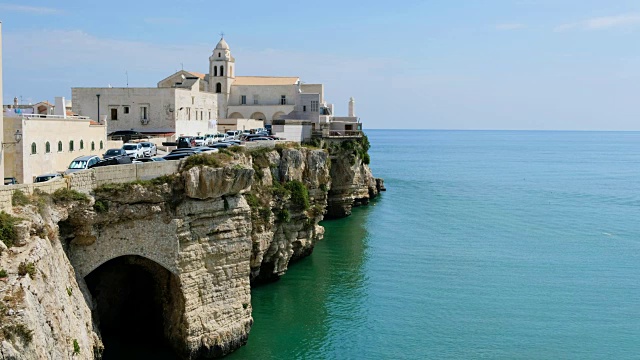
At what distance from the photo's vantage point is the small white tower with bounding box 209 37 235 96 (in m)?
78.4

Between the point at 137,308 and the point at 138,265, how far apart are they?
147 inches

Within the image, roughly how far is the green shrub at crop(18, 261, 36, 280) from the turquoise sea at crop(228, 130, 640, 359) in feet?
35.8

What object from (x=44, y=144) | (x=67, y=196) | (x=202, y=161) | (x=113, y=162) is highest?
(x=44, y=144)

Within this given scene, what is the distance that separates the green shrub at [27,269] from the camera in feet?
52.9

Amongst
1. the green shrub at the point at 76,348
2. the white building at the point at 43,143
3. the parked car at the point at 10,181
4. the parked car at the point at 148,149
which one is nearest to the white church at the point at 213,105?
the parked car at the point at 148,149

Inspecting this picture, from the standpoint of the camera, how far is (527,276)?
38844 millimetres

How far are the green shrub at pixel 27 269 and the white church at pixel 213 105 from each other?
29.8m

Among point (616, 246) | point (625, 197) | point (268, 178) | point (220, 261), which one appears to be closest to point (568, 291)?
point (616, 246)

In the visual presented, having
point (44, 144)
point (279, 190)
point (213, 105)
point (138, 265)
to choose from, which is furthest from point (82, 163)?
point (213, 105)

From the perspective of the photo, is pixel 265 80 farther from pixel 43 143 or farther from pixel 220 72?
pixel 43 143

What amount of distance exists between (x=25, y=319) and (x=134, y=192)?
8.71m

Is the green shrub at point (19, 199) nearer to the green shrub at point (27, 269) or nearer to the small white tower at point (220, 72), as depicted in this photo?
the green shrub at point (27, 269)

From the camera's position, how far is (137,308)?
28516 millimetres

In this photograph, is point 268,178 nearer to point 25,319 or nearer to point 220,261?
point 220,261
